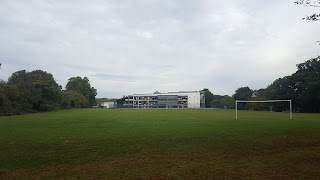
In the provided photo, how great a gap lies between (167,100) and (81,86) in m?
51.4

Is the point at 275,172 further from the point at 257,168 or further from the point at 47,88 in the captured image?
the point at 47,88

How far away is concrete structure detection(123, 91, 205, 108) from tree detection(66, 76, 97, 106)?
27797mm

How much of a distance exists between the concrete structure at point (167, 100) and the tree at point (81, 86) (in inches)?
1094

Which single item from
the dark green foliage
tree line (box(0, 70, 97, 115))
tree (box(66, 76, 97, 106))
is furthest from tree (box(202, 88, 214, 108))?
tree line (box(0, 70, 97, 115))

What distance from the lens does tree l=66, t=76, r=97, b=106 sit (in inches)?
5234

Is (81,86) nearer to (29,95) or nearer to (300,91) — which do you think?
(29,95)

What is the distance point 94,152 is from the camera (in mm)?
13023

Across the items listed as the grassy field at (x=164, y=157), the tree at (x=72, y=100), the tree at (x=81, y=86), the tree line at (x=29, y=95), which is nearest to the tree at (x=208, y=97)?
the tree at (x=81, y=86)

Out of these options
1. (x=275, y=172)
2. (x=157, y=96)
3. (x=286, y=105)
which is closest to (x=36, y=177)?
(x=275, y=172)

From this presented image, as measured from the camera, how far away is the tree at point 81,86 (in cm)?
13295

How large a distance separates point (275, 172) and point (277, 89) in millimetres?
79083

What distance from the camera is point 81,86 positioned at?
134 metres

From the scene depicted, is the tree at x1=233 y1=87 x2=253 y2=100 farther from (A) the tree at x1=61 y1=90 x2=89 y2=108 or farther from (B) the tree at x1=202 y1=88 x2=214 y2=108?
(A) the tree at x1=61 y1=90 x2=89 y2=108

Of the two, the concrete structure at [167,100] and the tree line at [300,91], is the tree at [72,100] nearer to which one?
the concrete structure at [167,100]
